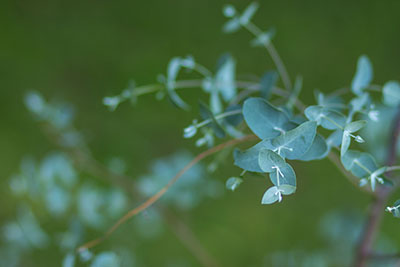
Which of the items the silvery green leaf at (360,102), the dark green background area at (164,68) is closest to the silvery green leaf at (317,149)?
the silvery green leaf at (360,102)

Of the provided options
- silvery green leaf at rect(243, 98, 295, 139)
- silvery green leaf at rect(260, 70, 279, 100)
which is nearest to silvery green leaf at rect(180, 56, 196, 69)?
silvery green leaf at rect(260, 70, 279, 100)

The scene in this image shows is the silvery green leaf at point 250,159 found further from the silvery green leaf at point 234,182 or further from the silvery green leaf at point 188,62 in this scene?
the silvery green leaf at point 188,62

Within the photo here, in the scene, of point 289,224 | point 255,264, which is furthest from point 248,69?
Answer: point 255,264

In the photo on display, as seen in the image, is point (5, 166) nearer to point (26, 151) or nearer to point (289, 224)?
point (26, 151)

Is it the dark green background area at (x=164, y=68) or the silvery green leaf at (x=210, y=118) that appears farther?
the dark green background area at (x=164, y=68)

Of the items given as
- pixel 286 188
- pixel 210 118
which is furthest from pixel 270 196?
pixel 210 118

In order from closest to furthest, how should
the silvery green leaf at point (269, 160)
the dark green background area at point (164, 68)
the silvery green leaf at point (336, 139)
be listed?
the silvery green leaf at point (269, 160) → the silvery green leaf at point (336, 139) → the dark green background area at point (164, 68)

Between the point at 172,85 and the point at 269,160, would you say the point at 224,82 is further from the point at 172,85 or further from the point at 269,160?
the point at 269,160
